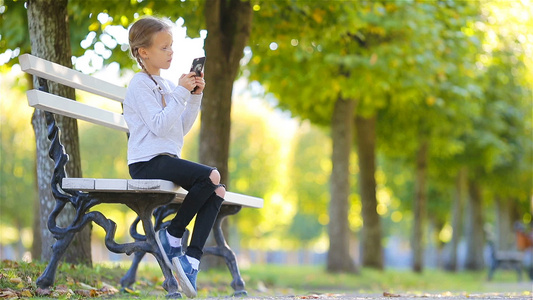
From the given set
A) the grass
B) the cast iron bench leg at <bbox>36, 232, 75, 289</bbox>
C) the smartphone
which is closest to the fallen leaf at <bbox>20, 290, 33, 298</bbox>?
the grass

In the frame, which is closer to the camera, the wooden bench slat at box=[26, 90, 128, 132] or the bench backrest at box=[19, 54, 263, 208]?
the bench backrest at box=[19, 54, 263, 208]

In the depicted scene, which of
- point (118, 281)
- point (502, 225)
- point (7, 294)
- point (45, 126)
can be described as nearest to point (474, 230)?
point (502, 225)

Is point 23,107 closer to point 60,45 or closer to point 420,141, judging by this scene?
point 420,141

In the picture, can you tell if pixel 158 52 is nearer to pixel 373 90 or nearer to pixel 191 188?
pixel 191 188

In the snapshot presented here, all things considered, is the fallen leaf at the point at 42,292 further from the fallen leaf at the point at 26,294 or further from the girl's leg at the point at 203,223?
the girl's leg at the point at 203,223

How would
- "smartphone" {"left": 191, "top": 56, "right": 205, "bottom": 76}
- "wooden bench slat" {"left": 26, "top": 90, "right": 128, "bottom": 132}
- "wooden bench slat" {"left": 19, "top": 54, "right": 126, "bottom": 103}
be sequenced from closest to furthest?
"smartphone" {"left": 191, "top": 56, "right": 205, "bottom": 76}
"wooden bench slat" {"left": 26, "top": 90, "right": 128, "bottom": 132}
"wooden bench slat" {"left": 19, "top": 54, "right": 126, "bottom": 103}

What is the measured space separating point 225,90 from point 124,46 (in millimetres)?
1379

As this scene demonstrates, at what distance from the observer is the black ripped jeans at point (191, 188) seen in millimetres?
4980

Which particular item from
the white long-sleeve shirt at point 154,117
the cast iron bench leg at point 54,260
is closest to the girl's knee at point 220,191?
the white long-sleeve shirt at point 154,117

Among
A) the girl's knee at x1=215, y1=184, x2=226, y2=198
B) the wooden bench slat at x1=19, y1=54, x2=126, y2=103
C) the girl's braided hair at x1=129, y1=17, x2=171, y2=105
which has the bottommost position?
the girl's knee at x1=215, y1=184, x2=226, y2=198

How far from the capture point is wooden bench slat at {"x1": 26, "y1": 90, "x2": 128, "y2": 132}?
5248 mm

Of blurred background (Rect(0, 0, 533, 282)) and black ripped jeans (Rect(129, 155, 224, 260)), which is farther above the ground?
blurred background (Rect(0, 0, 533, 282))

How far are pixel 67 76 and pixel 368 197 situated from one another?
491 inches

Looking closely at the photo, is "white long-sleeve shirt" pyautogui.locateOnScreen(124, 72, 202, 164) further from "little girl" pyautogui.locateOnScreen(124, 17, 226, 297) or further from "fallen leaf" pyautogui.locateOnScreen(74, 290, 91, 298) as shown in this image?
"fallen leaf" pyautogui.locateOnScreen(74, 290, 91, 298)
